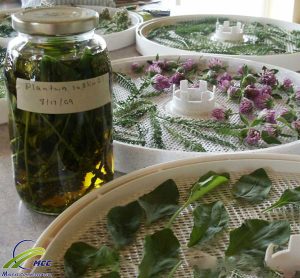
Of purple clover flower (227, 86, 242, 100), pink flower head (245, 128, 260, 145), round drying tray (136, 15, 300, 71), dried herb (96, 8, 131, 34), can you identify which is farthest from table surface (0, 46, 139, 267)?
dried herb (96, 8, 131, 34)

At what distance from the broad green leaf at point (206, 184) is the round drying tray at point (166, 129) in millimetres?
67

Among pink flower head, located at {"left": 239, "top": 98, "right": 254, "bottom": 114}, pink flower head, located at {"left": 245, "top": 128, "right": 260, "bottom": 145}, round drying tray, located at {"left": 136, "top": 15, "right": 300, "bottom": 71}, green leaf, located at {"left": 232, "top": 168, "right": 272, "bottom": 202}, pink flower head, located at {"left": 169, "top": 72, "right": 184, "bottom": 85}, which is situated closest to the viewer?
green leaf, located at {"left": 232, "top": 168, "right": 272, "bottom": 202}

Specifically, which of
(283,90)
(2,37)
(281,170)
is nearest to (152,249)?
(281,170)

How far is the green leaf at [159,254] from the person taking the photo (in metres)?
0.34

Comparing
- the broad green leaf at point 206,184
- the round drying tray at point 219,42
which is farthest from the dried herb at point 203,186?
the round drying tray at point 219,42

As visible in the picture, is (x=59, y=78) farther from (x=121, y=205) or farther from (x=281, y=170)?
(x=281, y=170)

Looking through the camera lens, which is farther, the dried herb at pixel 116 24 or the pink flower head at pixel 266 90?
the dried herb at pixel 116 24

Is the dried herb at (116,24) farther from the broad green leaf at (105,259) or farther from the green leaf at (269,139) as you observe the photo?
the broad green leaf at (105,259)

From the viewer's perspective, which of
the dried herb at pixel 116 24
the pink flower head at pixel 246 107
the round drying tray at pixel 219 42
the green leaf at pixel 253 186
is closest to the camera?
the green leaf at pixel 253 186

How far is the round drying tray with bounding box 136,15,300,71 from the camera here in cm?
92

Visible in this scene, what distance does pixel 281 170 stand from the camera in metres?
0.47

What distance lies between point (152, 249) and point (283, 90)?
48cm

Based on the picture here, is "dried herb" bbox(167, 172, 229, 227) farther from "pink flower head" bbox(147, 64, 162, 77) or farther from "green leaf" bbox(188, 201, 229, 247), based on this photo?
"pink flower head" bbox(147, 64, 162, 77)

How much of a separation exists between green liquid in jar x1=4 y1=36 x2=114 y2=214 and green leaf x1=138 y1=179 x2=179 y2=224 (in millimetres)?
58
